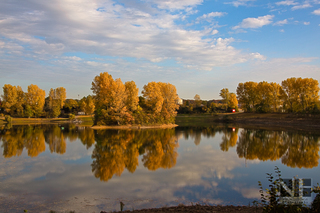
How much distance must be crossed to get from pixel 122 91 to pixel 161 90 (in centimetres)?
1237

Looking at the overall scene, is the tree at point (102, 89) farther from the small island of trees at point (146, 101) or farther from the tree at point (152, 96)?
the tree at point (152, 96)

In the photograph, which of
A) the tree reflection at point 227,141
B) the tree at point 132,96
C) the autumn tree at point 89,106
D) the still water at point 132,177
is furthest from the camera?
the autumn tree at point 89,106

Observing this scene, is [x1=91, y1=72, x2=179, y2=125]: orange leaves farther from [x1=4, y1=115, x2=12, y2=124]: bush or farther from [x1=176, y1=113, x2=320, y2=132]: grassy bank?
[x1=4, y1=115, x2=12, y2=124]: bush

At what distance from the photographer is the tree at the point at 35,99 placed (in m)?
66.5

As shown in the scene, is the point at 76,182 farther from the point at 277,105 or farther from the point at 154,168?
the point at 277,105

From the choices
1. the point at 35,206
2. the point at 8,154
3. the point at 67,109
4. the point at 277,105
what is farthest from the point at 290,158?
the point at 67,109

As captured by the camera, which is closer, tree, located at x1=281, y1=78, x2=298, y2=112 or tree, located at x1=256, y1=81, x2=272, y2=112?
tree, located at x1=281, y1=78, x2=298, y2=112

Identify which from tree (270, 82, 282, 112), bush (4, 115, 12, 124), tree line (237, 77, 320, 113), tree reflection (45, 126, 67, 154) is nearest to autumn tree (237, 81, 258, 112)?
tree line (237, 77, 320, 113)

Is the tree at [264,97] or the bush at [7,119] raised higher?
the tree at [264,97]

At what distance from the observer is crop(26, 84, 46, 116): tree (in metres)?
66.5

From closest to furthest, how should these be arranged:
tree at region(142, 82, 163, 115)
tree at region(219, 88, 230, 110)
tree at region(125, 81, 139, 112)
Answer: tree at region(125, 81, 139, 112), tree at region(142, 82, 163, 115), tree at region(219, 88, 230, 110)

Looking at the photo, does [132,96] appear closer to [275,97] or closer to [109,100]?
[109,100]

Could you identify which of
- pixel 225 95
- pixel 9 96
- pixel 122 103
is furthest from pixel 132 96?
pixel 225 95

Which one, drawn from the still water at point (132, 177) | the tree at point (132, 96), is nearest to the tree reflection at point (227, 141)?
the still water at point (132, 177)
